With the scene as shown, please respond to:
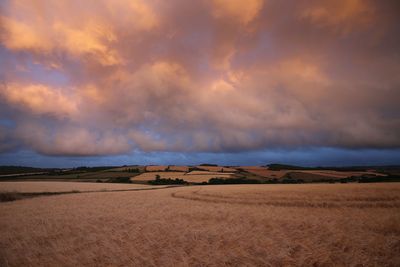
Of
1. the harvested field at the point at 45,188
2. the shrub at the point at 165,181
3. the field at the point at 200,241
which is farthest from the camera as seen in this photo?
the shrub at the point at 165,181

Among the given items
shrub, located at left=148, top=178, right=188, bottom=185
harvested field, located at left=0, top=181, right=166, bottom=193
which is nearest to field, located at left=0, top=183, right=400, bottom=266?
harvested field, located at left=0, top=181, right=166, bottom=193

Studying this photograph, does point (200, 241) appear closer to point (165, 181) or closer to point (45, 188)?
point (45, 188)

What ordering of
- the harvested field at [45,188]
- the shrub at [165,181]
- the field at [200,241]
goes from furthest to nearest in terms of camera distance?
the shrub at [165,181], the harvested field at [45,188], the field at [200,241]

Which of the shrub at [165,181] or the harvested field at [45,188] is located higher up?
the harvested field at [45,188]

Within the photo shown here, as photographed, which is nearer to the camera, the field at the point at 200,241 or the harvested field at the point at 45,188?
the field at the point at 200,241

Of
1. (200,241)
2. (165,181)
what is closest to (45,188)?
(165,181)

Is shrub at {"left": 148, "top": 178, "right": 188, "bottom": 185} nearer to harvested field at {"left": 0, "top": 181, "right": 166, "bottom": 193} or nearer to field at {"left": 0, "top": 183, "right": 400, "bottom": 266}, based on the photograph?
harvested field at {"left": 0, "top": 181, "right": 166, "bottom": 193}

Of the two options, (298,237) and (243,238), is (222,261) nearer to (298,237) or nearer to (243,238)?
(243,238)

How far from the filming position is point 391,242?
30.3ft

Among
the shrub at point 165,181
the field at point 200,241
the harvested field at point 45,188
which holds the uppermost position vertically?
the field at point 200,241

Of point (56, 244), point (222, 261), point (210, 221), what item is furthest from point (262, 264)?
point (56, 244)

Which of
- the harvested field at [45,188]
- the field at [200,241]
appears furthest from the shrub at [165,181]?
the field at [200,241]

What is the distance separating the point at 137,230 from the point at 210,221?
450cm

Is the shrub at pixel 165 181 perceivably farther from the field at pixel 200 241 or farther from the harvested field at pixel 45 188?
the field at pixel 200 241
